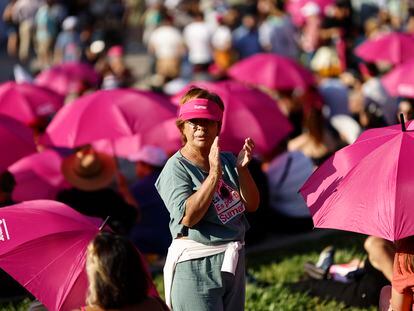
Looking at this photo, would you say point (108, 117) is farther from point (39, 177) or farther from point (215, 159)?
point (215, 159)

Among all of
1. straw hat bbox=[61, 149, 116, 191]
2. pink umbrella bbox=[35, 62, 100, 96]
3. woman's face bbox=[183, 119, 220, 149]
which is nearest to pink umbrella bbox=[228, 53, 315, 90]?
pink umbrella bbox=[35, 62, 100, 96]

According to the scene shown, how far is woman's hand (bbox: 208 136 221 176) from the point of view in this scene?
4531 mm

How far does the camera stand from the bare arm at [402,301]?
5129 mm

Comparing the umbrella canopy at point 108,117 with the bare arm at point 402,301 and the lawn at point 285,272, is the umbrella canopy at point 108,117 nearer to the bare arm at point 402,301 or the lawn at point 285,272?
the lawn at point 285,272

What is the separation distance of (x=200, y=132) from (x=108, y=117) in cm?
381

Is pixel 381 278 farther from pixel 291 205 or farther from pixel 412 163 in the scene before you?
pixel 291 205

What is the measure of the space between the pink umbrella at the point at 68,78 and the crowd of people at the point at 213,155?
0.50ft

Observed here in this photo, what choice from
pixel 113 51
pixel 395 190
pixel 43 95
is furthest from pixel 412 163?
pixel 113 51

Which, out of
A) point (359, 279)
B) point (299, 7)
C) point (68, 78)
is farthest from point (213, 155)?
point (299, 7)

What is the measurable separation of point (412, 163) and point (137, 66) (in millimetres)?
15994

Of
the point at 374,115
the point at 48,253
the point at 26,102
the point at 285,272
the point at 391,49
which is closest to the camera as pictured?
the point at 48,253

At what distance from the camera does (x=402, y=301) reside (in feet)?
16.9

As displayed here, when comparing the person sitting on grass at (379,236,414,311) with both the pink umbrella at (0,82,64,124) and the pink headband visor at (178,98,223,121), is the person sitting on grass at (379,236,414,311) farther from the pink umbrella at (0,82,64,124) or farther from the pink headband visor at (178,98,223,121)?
the pink umbrella at (0,82,64,124)

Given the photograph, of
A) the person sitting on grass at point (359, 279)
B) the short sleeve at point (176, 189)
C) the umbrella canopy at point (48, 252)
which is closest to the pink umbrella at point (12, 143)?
the umbrella canopy at point (48, 252)
